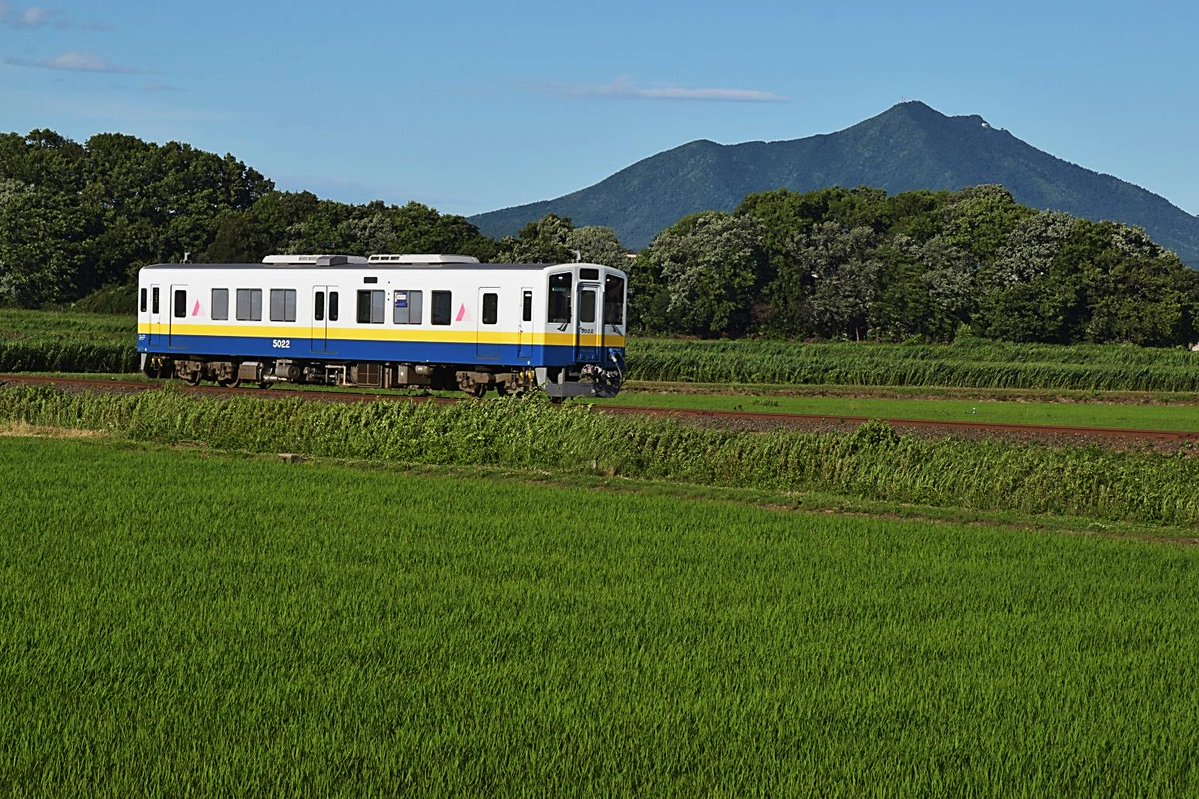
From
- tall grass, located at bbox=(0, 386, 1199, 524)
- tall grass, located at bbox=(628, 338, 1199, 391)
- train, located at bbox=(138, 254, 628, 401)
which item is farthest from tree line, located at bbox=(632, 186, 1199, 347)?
tall grass, located at bbox=(0, 386, 1199, 524)

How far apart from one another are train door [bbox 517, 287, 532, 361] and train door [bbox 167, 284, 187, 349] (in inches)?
379

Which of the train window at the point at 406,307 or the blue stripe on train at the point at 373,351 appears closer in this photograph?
the blue stripe on train at the point at 373,351

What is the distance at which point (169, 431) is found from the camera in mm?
22391

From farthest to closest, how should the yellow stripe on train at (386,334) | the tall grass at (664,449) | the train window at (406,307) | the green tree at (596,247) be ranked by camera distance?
1. the green tree at (596,247)
2. the train window at (406,307)
3. the yellow stripe on train at (386,334)
4. the tall grass at (664,449)

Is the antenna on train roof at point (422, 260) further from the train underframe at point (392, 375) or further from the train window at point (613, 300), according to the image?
the train window at point (613, 300)

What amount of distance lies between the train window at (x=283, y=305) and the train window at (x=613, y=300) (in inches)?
297

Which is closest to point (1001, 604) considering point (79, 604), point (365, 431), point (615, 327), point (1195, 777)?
point (1195, 777)

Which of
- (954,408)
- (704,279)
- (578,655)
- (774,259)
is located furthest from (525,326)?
(774,259)

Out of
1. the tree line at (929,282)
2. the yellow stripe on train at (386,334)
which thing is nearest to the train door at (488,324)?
the yellow stripe on train at (386,334)

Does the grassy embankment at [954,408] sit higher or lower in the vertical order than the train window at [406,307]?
lower

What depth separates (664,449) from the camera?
63.7 feet

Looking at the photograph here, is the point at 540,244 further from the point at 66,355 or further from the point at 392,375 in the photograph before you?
the point at 392,375

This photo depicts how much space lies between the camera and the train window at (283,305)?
33844 mm

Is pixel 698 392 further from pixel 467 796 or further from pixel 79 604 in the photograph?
pixel 467 796
